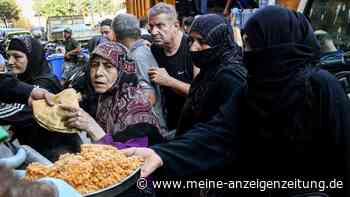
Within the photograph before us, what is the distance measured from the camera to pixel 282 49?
2092mm

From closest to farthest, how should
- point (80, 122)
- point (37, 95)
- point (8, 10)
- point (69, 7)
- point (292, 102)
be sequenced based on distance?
point (292, 102), point (80, 122), point (37, 95), point (8, 10), point (69, 7)

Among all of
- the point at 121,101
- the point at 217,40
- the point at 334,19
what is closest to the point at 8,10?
the point at 334,19

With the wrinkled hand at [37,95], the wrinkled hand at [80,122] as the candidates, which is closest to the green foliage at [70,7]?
the wrinkled hand at [37,95]

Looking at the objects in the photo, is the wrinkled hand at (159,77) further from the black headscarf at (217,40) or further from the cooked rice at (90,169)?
→ the cooked rice at (90,169)

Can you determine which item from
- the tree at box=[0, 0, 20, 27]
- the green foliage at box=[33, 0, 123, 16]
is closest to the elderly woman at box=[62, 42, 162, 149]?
the tree at box=[0, 0, 20, 27]

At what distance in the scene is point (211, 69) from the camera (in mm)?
3150

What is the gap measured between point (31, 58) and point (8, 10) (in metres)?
53.0

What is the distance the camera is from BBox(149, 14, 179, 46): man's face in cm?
408

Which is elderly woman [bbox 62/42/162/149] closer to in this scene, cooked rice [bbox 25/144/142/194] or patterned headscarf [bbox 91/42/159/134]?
patterned headscarf [bbox 91/42/159/134]

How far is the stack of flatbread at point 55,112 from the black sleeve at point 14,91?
52 centimetres

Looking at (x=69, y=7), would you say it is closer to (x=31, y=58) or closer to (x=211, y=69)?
(x=31, y=58)

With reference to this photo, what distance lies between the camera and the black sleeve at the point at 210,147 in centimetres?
235

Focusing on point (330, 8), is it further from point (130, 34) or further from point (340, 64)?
point (130, 34)

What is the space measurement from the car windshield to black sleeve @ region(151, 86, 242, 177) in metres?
3.66
